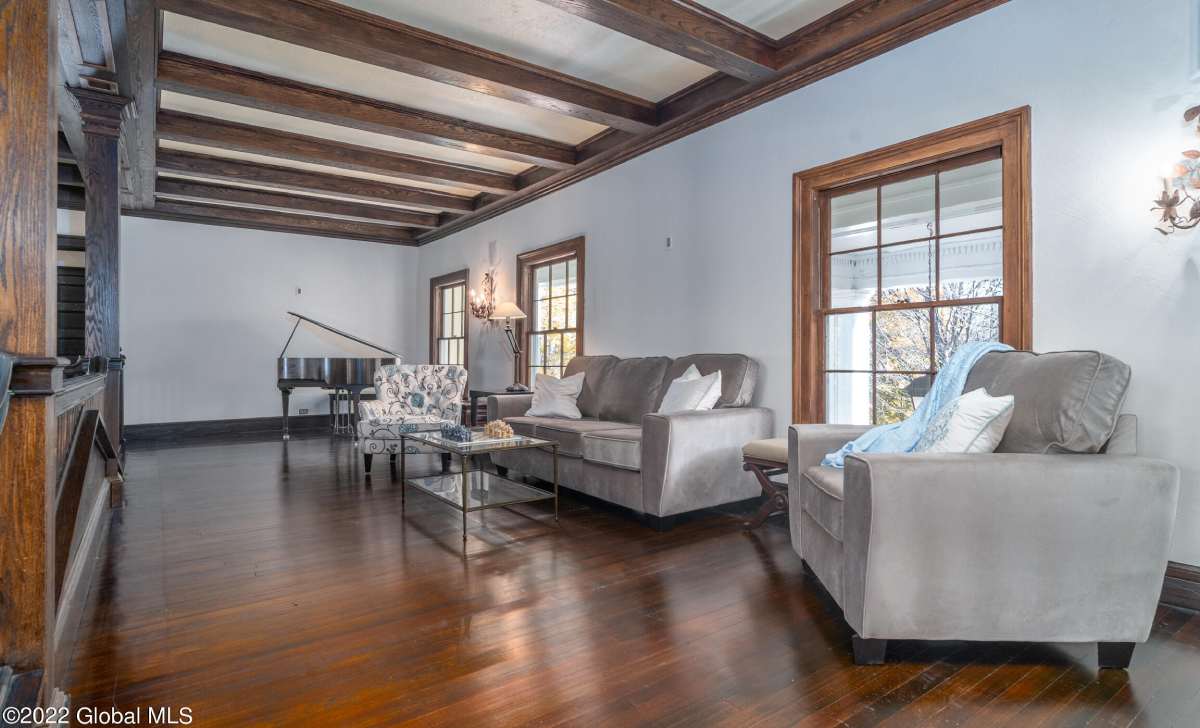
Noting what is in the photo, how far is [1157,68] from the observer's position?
102 inches

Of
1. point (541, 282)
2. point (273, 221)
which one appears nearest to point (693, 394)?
point (541, 282)

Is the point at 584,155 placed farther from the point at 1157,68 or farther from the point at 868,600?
the point at 868,600

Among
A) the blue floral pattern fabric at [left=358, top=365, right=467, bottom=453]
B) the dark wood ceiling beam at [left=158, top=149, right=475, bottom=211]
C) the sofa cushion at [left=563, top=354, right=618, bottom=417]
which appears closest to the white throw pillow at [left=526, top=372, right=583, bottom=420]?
the sofa cushion at [left=563, top=354, right=618, bottom=417]

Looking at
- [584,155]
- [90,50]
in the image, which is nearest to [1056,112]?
[584,155]

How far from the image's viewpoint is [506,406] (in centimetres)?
522

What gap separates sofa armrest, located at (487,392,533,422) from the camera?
5.21 m

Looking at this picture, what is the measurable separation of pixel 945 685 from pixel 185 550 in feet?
11.0

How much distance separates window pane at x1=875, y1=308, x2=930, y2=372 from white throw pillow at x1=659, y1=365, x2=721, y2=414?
3.09 ft

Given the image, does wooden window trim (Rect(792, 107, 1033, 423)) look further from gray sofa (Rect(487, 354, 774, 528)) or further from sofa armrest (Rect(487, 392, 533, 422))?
sofa armrest (Rect(487, 392, 533, 422))

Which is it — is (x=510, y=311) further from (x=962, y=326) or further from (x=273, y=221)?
(x=962, y=326)

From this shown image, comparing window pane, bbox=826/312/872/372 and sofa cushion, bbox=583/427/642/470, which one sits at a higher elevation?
window pane, bbox=826/312/872/372

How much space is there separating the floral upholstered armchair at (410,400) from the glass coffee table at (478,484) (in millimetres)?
1008

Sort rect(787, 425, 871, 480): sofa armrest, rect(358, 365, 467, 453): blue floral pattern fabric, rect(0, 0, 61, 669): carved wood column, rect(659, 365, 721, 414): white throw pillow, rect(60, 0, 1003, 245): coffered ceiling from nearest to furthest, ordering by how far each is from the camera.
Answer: rect(0, 0, 61, 669): carved wood column
rect(787, 425, 871, 480): sofa armrest
rect(60, 0, 1003, 245): coffered ceiling
rect(659, 365, 721, 414): white throw pillow
rect(358, 365, 467, 453): blue floral pattern fabric

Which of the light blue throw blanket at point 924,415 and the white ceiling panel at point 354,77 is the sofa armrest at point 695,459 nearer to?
the light blue throw blanket at point 924,415
